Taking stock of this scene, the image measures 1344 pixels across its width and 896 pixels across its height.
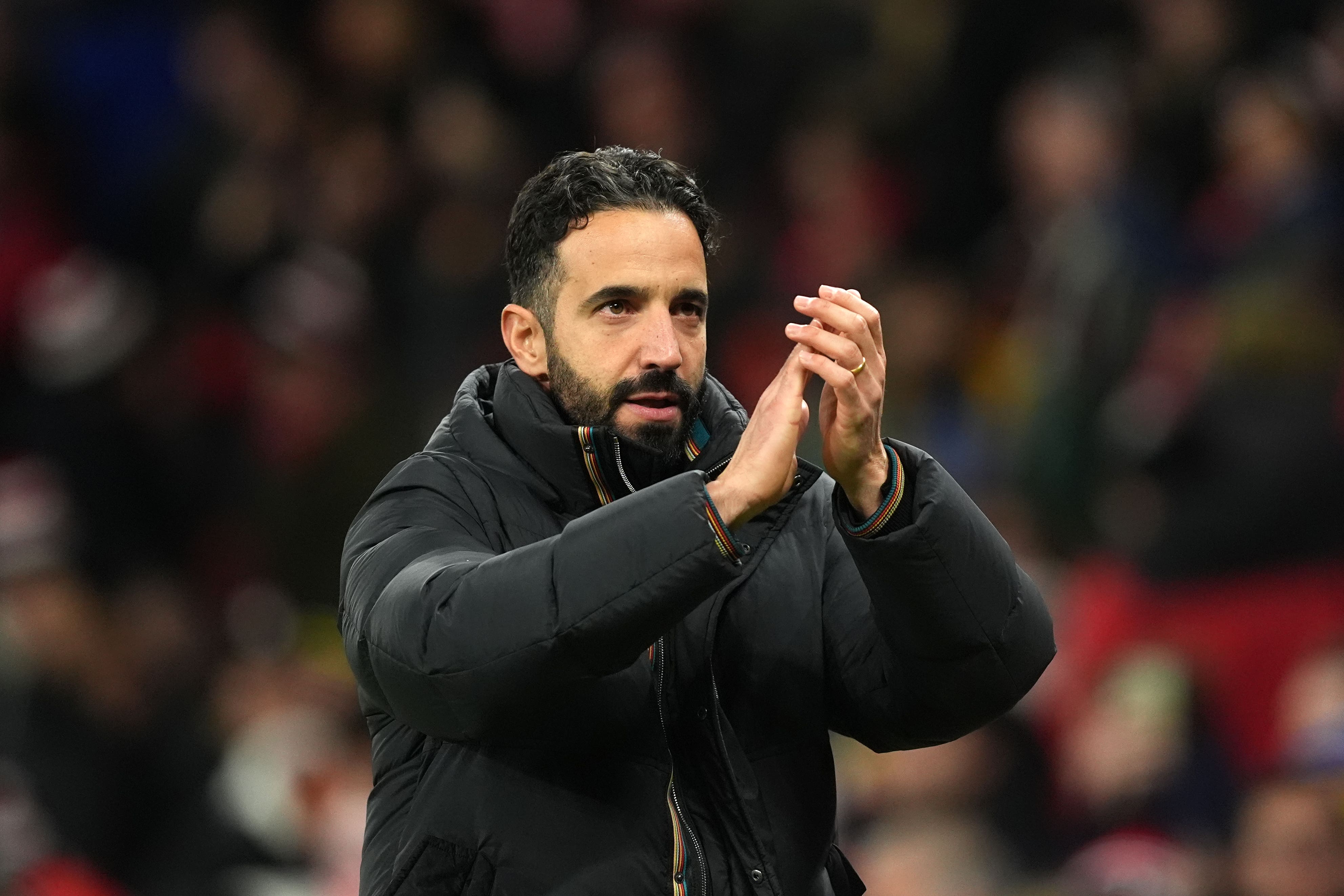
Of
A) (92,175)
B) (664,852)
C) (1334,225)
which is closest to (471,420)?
(664,852)

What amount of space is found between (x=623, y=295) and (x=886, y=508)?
1.61 ft

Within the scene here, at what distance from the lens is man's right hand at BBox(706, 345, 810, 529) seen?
219cm

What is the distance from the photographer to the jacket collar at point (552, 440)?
246 cm

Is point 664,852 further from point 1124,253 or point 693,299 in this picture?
point 1124,253

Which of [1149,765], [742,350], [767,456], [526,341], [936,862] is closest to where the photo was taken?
[767,456]

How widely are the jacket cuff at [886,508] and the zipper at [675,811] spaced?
275mm

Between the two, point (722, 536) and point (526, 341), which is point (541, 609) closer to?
point (722, 536)

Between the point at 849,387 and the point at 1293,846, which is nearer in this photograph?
the point at 849,387

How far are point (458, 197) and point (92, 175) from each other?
2.02 metres

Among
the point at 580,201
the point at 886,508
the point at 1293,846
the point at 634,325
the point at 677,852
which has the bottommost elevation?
the point at 677,852

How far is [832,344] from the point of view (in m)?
2.27

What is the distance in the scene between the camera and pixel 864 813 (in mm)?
5000

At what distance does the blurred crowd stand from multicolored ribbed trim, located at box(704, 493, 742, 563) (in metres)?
2.38

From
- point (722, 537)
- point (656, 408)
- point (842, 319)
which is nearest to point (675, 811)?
point (722, 537)
